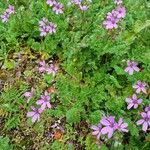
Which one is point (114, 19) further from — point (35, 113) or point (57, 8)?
point (35, 113)

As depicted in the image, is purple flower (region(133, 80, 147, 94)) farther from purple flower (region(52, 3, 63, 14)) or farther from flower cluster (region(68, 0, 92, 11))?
purple flower (region(52, 3, 63, 14))

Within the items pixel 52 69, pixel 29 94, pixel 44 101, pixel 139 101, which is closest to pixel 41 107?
pixel 44 101

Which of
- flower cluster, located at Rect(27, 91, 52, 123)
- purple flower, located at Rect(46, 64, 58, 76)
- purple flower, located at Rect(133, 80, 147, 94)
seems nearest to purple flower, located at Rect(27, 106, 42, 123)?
flower cluster, located at Rect(27, 91, 52, 123)

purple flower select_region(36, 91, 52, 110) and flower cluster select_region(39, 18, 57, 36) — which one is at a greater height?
flower cluster select_region(39, 18, 57, 36)

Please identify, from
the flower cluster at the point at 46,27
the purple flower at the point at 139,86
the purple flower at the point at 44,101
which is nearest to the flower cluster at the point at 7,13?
the flower cluster at the point at 46,27

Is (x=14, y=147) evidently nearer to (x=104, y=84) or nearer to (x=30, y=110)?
(x=30, y=110)
